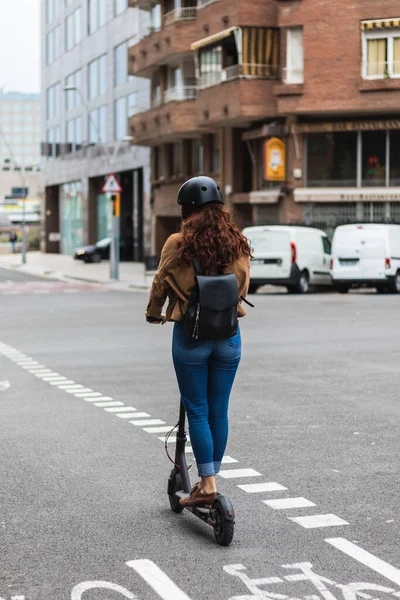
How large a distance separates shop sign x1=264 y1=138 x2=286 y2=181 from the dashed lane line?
26.1 metres

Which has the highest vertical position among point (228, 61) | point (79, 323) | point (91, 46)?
point (91, 46)

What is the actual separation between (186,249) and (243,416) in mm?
4111

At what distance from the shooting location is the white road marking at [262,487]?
6617mm

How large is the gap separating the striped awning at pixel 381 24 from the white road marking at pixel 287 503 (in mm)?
35535

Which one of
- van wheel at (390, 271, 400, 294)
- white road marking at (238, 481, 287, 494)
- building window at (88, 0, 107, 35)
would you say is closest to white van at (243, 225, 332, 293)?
van wheel at (390, 271, 400, 294)

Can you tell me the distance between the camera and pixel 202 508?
5.67 metres

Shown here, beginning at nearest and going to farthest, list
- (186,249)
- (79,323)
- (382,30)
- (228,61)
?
(186,249), (79,323), (382,30), (228,61)

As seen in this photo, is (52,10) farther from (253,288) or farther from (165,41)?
(253,288)

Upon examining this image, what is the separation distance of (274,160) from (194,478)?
115 ft

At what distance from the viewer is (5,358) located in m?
14.5

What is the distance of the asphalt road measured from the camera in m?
4.88

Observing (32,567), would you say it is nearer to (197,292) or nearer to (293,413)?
(197,292)

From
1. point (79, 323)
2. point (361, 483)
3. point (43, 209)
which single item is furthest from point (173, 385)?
point (43, 209)

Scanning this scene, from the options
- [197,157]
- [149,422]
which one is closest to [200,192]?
[149,422]
